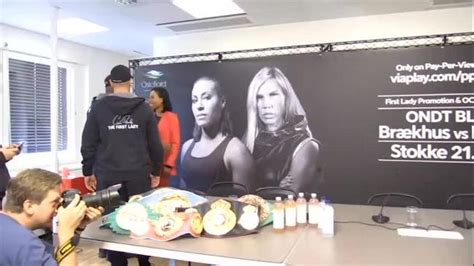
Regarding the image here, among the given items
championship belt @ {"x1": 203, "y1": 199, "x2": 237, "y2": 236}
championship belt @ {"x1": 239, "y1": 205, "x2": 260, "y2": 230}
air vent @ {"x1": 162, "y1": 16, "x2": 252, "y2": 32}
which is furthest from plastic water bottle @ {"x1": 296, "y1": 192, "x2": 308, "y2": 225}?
air vent @ {"x1": 162, "y1": 16, "x2": 252, "y2": 32}

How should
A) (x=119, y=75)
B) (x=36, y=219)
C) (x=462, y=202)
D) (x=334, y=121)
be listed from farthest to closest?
(x=334, y=121), (x=462, y=202), (x=119, y=75), (x=36, y=219)

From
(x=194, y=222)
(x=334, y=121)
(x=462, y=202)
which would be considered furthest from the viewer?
(x=334, y=121)

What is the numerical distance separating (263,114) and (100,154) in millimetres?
1665

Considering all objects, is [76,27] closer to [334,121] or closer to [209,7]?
[209,7]

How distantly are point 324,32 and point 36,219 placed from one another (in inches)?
122

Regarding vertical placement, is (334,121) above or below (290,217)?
above

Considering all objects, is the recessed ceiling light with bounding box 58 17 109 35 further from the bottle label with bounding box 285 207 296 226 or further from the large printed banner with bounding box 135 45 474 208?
the bottle label with bounding box 285 207 296 226

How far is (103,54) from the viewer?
17.9 feet

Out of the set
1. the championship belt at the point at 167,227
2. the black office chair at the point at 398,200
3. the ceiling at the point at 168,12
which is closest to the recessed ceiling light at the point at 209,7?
the ceiling at the point at 168,12

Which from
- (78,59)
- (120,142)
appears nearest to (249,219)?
(120,142)

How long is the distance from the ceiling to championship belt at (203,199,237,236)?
7.28 ft

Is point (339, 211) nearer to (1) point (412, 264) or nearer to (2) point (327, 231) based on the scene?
(2) point (327, 231)

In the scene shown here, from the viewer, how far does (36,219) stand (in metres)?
1.21

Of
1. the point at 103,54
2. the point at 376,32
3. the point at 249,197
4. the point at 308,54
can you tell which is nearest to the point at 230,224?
the point at 249,197
